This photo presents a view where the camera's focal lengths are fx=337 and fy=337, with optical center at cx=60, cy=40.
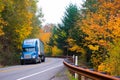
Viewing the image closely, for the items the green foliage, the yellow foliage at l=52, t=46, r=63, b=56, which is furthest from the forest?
the yellow foliage at l=52, t=46, r=63, b=56

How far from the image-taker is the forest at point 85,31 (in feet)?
83.5

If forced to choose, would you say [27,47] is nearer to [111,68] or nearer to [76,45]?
[76,45]

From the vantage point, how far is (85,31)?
3525 cm

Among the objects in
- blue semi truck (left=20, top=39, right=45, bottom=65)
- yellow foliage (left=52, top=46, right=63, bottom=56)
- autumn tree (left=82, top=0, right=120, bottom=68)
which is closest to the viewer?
autumn tree (left=82, top=0, right=120, bottom=68)

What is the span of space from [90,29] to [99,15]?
2087 millimetres

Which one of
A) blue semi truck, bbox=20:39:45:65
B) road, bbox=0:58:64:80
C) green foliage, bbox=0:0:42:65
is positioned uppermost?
green foliage, bbox=0:0:42:65

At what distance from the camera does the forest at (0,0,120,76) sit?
2546 centimetres

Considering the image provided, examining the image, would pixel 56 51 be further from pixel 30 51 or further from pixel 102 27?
pixel 102 27

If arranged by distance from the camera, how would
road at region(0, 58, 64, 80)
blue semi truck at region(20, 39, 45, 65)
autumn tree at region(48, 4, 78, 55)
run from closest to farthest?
road at region(0, 58, 64, 80)
blue semi truck at region(20, 39, 45, 65)
autumn tree at region(48, 4, 78, 55)

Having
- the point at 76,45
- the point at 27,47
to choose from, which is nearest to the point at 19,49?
the point at 27,47

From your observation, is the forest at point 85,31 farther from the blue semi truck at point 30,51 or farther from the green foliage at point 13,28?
the blue semi truck at point 30,51

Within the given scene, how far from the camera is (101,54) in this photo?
34.7m

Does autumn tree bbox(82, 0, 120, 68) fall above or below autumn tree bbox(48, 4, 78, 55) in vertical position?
below

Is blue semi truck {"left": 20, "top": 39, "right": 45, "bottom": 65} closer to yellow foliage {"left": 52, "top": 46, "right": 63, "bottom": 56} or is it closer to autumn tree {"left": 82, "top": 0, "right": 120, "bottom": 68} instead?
autumn tree {"left": 82, "top": 0, "right": 120, "bottom": 68}
